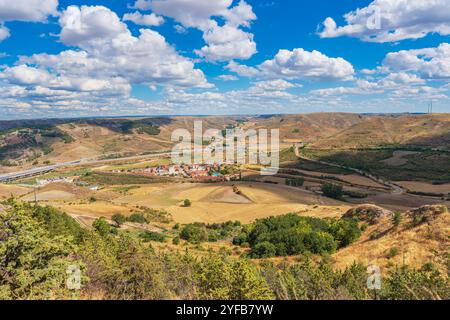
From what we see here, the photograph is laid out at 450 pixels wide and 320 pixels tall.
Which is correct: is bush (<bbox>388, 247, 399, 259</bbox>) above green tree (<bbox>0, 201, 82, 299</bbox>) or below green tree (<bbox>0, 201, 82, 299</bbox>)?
below

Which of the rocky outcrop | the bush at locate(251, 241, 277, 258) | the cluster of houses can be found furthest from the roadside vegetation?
the cluster of houses

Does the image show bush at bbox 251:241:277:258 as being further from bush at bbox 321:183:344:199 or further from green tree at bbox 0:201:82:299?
bush at bbox 321:183:344:199

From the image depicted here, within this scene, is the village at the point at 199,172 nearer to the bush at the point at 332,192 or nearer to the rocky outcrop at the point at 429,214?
the bush at the point at 332,192

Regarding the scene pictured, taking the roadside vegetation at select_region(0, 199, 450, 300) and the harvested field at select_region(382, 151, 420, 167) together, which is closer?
the roadside vegetation at select_region(0, 199, 450, 300)

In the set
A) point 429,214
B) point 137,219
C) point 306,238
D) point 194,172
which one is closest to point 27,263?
point 306,238

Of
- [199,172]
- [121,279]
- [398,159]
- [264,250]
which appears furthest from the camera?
[398,159]

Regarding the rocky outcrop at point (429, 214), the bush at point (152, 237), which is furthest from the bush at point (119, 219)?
the rocky outcrop at point (429, 214)

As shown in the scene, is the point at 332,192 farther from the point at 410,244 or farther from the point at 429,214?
the point at 410,244
